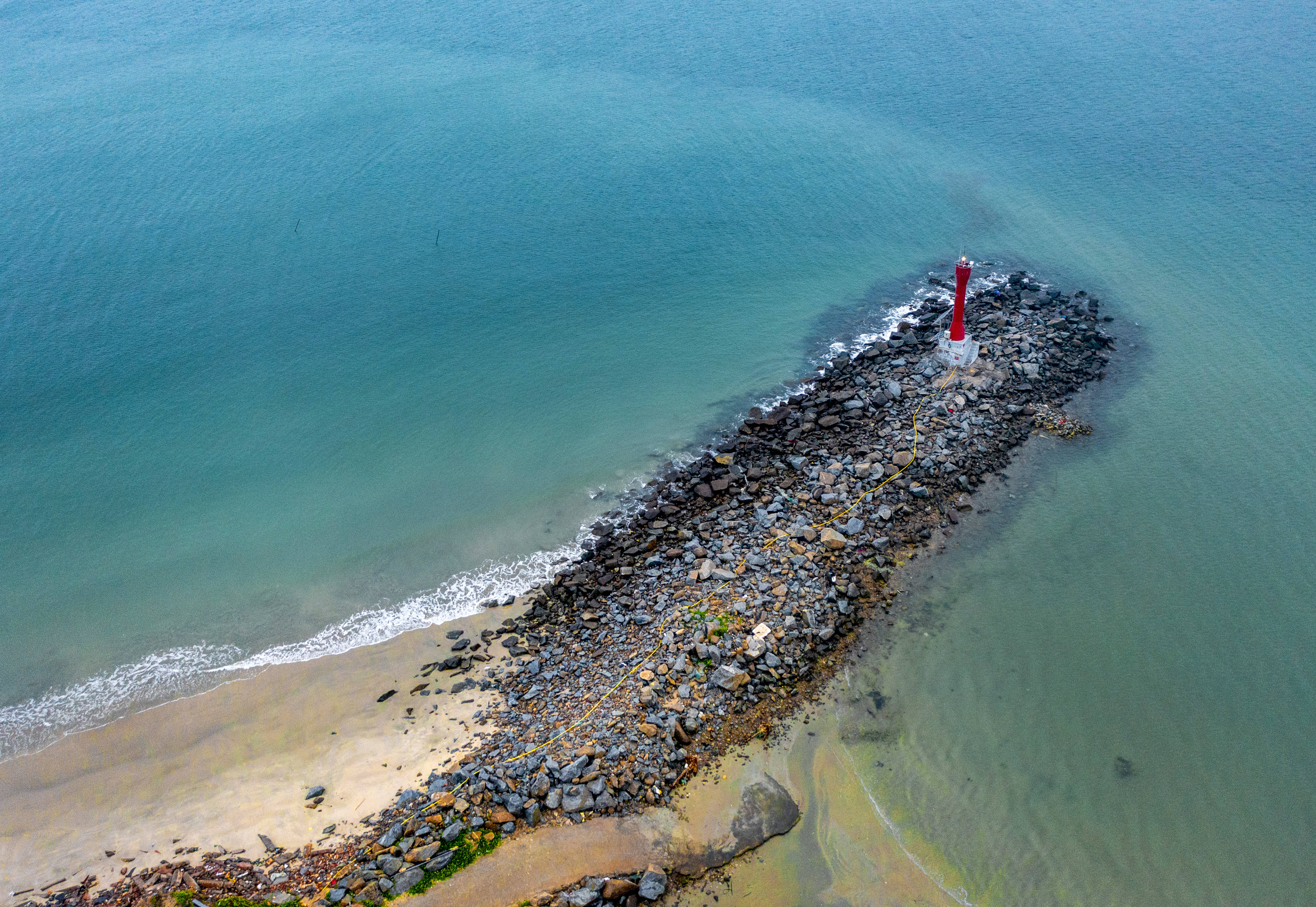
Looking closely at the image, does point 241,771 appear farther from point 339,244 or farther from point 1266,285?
point 1266,285

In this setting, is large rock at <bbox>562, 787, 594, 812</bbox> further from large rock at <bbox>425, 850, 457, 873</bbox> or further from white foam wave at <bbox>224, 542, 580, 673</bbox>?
white foam wave at <bbox>224, 542, 580, 673</bbox>

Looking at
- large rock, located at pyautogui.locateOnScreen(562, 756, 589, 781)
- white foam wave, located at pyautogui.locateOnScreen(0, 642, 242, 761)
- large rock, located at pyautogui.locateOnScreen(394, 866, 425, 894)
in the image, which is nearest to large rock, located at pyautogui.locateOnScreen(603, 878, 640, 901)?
large rock, located at pyautogui.locateOnScreen(562, 756, 589, 781)

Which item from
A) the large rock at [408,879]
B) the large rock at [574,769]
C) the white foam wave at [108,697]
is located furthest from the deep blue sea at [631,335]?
the large rock at [408,879]

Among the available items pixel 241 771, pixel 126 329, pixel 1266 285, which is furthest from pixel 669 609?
pixel 1266 285

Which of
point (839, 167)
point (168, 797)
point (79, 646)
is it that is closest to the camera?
point (168, 797)

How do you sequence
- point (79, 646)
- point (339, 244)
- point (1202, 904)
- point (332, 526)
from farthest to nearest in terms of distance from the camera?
point (339, 244) < point (332, 526) < point (79, 646) < point (1202, 904)

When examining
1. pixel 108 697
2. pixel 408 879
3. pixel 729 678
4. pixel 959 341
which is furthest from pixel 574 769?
pixel 959 341

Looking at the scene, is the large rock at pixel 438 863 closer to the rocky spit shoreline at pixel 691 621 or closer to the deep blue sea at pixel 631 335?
the rocky spit shoreline at pixel 691 621
